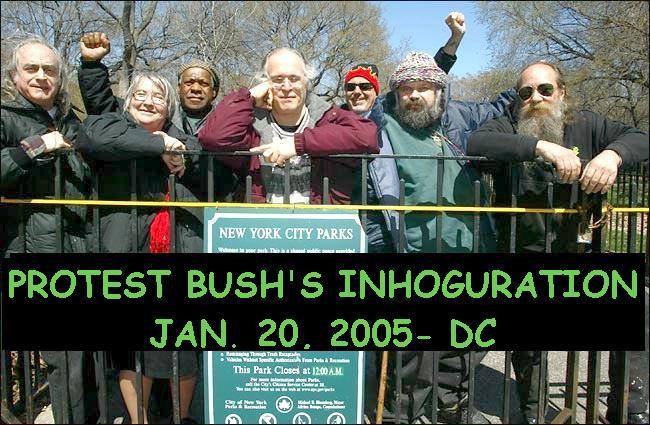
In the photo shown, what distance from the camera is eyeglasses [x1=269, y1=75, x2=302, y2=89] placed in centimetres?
296

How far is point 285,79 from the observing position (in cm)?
298

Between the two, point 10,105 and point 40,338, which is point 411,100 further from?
point 40,338

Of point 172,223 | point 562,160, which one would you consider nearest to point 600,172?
point 562,160

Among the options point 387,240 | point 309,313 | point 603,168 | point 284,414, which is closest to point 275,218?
point 309,313

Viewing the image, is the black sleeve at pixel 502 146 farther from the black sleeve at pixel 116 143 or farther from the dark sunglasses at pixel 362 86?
the black sleeve at pixel 116 143

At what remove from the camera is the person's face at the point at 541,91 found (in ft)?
10.2

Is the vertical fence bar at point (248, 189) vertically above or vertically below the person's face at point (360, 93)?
below

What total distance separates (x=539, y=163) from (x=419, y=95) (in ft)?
2.63

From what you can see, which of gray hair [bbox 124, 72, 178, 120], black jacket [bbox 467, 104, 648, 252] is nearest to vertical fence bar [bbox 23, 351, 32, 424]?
gray hair [bbox 124, 72, 178, 120]

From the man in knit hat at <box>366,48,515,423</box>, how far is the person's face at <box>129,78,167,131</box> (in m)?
1.24

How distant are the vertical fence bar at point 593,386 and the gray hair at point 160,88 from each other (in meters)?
2.73

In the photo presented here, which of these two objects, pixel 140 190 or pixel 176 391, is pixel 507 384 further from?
pixel 140 190

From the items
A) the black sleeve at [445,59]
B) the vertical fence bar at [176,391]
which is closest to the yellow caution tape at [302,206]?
the vertical fence bar at [176,391]

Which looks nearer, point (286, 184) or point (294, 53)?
point (286, 184)
